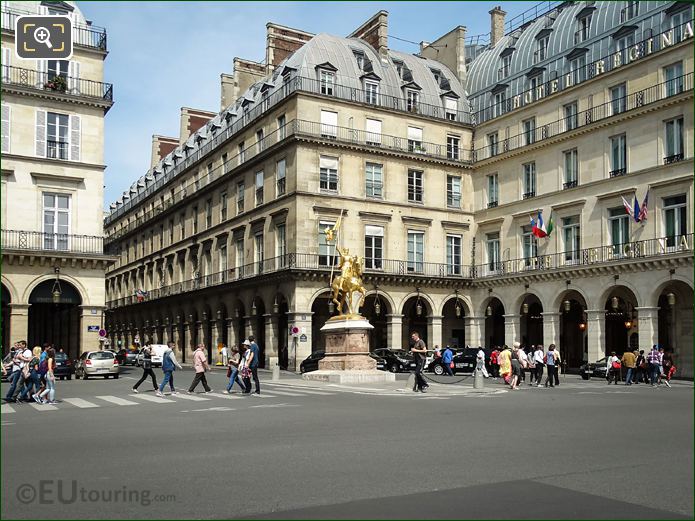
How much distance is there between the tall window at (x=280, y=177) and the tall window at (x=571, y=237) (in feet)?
57.2

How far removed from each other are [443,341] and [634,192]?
18370 mm

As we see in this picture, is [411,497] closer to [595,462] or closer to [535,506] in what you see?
[535,506]

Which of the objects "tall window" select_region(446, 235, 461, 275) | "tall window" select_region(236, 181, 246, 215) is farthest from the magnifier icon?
"tall window" select_region(236, 181, 246, 215)

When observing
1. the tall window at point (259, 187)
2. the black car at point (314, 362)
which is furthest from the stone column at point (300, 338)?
the tall window at point (259, 187)

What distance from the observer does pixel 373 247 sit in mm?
48812

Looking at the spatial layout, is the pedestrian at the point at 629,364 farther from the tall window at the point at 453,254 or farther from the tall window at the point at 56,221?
the tall window at the point at 56,221

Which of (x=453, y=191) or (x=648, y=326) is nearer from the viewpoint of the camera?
(x=648, y=326)

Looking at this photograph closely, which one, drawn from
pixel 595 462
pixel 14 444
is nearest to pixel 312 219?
pixel 14 444

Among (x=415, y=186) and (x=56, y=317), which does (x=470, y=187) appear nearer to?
(x=415, y=186)

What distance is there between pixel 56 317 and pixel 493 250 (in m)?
28.5

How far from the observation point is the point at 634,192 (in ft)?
133

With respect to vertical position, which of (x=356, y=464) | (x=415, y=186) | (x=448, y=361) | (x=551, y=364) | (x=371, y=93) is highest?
(x=371, y=93)

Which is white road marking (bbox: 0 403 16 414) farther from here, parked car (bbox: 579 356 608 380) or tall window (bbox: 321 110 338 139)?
tall window (bbox: 321 110 338 139)

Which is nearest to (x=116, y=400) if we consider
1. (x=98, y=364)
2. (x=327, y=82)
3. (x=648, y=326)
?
(x=98, y=364)
